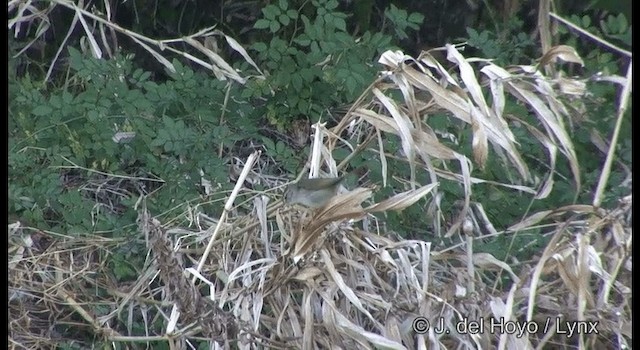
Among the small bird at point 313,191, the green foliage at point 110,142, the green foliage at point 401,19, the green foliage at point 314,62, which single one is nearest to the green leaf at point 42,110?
the green foliage at point 110,142

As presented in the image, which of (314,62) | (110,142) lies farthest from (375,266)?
(110,142)

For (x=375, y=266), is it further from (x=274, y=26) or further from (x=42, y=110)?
(x=42, y=110)

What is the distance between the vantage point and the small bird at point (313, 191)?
Result: 2146mm

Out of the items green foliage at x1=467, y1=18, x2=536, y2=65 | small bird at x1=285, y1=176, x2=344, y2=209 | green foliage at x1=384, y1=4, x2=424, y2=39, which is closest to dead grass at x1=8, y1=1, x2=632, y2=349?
small bird at x1=285, y1=176, x2=344, y2=209

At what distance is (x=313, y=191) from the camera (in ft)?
7.07

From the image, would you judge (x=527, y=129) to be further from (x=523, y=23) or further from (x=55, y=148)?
(x=55, y=148)

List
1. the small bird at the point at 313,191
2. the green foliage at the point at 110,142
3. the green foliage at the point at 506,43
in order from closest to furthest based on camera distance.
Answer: the small bird at the point at 313,191, the green foliage at the point at 110,142, the green foliage at the point at 506,43

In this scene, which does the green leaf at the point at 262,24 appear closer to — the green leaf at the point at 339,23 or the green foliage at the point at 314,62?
the green foliage at the point at 314,62

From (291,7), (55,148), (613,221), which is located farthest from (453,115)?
(55,148)

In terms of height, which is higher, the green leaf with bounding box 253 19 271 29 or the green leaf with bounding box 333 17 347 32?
the green leaf with bounding box 333 17 347 32

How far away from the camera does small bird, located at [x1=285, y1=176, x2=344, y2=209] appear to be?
84.5 inches

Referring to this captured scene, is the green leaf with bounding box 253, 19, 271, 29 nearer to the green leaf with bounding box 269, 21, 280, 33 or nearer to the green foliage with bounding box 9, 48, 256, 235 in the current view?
the green leaf with bounding box 269, 21, 280, 33

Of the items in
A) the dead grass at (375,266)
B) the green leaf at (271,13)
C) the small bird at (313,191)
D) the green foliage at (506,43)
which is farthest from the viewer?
the green leaf at (271,13)

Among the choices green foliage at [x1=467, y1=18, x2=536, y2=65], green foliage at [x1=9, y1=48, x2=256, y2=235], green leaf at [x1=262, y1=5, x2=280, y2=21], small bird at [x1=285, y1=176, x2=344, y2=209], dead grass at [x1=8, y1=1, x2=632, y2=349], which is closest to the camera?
dead grass at [x1=8, y1=1, x2=632, y2=349]
